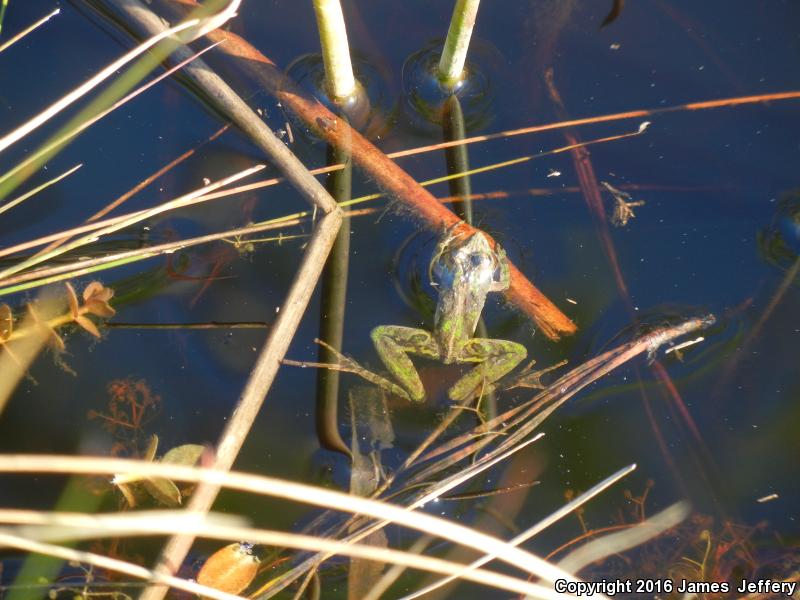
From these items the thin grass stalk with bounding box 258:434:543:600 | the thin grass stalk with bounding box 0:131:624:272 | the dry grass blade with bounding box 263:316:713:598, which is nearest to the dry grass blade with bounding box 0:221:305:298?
the thin grass stalk with bounding box 0:131:624:272

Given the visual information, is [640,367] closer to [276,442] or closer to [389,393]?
[389,393]

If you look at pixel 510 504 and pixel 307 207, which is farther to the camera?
pixel 307 207

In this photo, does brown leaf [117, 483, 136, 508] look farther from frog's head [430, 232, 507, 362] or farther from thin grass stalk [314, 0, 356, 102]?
thin grass stalk [314, 0, 356, 102]

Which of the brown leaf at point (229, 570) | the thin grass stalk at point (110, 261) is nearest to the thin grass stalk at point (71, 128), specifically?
the thin grass stalk at point (110, 261)

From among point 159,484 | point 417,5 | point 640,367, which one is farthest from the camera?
point 417,5

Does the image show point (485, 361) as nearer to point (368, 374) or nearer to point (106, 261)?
point (368, 374)

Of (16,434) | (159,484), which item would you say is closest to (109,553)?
(159,484)
